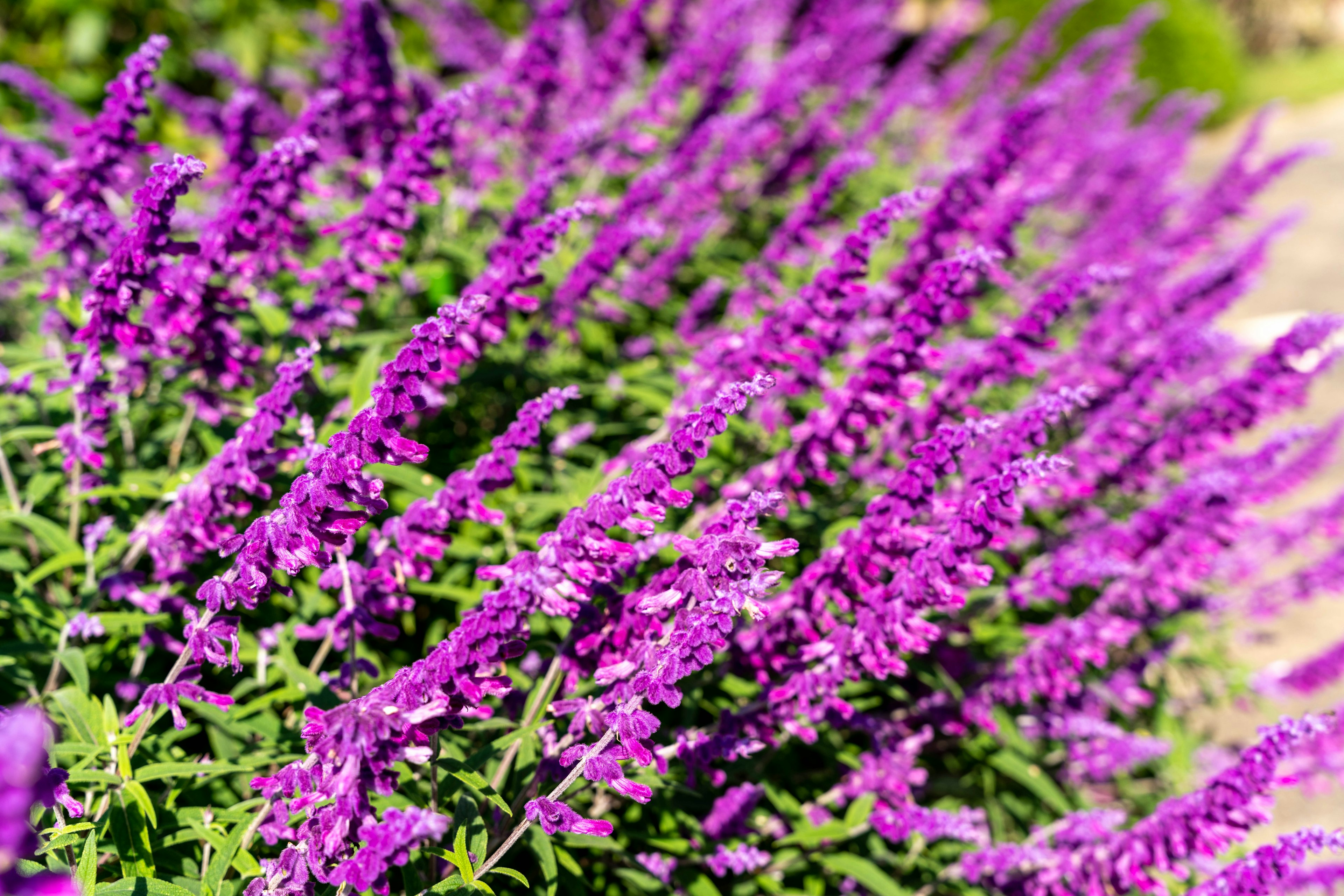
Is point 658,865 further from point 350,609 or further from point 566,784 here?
point 350,609

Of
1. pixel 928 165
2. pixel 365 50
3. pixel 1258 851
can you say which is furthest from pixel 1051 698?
pixel 928 165

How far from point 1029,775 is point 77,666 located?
3.42 metres

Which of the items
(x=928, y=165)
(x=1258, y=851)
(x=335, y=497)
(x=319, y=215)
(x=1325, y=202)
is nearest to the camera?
(x=335, y=497)

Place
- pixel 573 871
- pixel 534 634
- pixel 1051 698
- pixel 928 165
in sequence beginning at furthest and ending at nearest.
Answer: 1. pixel 928 165
2. pixel 1051 698
3. pixel 534 634
4. pixel 573 871

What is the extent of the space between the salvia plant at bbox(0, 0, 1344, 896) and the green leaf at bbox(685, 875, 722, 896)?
3 centimetres

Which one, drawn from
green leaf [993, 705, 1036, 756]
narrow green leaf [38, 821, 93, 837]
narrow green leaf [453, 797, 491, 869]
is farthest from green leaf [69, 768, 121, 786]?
green leaf [993, 705, 1036, 756]

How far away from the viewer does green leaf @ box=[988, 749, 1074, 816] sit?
3709mm

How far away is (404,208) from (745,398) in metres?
1.90

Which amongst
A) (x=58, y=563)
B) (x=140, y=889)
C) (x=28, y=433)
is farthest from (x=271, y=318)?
(x=140, y=889)

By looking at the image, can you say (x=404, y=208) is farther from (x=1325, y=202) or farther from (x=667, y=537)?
(x=1325, y=202)

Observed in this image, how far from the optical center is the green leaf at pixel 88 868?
2123 mm

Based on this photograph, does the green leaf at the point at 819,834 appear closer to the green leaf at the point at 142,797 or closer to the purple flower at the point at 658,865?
the purple flower at the point at 658,865

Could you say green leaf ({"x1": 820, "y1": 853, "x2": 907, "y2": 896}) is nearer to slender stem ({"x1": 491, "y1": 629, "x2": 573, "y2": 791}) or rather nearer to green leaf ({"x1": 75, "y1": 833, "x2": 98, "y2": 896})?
slender stem ({"x1": 491, "y1": 629, "x2": 573, "y2": 791})

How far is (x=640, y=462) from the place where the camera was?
2271mm
